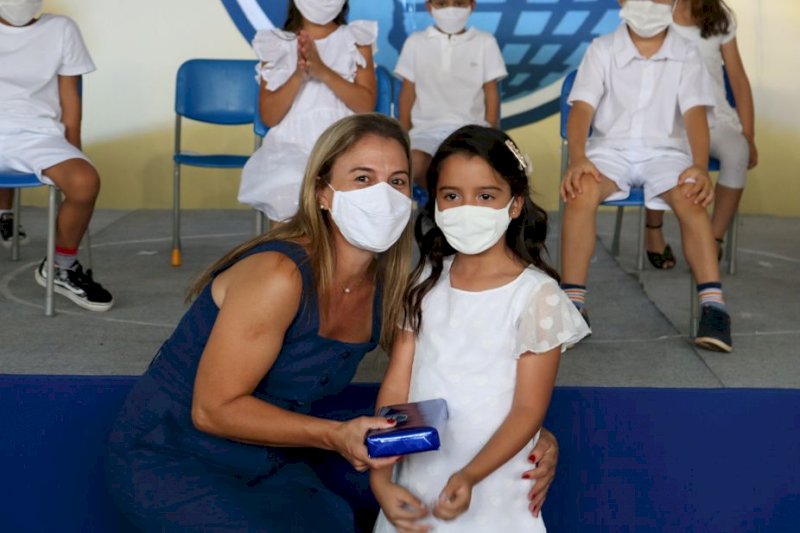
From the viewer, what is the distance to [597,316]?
4.38 m

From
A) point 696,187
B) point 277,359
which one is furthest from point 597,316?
point 277,359

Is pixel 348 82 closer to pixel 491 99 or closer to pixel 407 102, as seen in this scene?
pixel 407 102

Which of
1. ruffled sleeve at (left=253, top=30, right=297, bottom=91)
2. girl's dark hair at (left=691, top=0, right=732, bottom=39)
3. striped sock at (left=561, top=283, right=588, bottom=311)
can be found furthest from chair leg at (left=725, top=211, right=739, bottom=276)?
ruffled sleeve at (left=253, top=30, right=297, bottom=91)

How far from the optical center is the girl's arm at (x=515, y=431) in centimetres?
201

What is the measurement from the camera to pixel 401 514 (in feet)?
6.73

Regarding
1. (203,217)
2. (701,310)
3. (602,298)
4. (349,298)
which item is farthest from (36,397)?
(203,217)

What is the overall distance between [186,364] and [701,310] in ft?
7.06

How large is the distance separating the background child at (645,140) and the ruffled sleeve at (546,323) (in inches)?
67.2

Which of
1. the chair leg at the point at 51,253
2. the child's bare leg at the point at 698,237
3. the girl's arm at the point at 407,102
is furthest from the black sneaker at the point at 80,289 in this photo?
the child's bare leg at the point at 698,237

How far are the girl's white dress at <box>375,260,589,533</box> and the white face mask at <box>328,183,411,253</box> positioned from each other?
0.58 feet

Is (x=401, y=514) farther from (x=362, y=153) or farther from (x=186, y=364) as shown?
(x=362, y=153)

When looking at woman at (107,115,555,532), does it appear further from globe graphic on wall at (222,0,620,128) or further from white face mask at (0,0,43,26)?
globe graphic on wall at (222,0,620,128)

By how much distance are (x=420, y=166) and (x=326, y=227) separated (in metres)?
2.33

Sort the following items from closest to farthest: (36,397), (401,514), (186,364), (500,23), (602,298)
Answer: (401,514), (186,364), (36,397), (602,298), (500,23)
